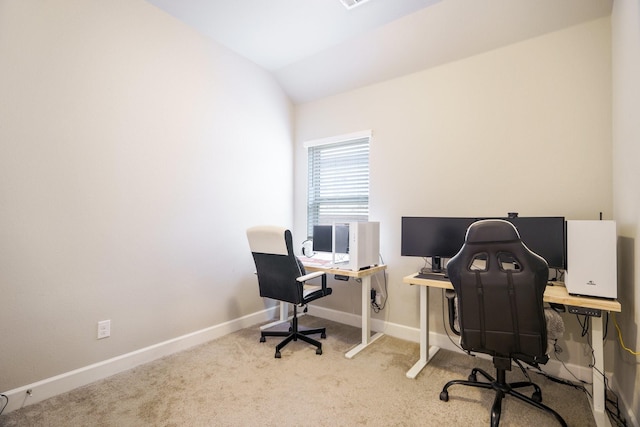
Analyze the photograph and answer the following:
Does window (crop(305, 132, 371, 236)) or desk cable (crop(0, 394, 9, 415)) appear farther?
window (crop(305, 132, 371, 236))

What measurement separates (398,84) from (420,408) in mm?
2845

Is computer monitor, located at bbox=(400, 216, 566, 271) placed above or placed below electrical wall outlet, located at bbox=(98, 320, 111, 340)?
above

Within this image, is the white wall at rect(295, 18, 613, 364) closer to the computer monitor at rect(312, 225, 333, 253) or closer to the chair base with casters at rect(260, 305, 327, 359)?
the computer monitor at rect(312, 225, 333, 253)

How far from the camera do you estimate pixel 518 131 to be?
8.21ft

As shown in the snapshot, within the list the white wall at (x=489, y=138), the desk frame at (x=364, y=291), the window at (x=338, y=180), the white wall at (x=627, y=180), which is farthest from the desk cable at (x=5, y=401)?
the white wall at (x=627, y=180)

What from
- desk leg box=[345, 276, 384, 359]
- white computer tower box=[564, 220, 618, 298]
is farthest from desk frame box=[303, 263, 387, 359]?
white computer tower box=[564, 220, 618, 298]

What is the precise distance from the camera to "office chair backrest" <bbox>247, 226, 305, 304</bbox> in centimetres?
257

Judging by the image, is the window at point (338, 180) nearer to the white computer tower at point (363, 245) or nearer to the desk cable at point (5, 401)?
the white computer tower at point (363, 245)

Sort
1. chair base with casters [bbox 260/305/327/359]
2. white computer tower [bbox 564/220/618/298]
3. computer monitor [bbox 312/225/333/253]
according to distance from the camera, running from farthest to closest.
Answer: computer monitor [bbox 312/225/333/253]
chair base with casters [bbox 260/305/327/359]
white computer tower [bbox 564/220/618/298]

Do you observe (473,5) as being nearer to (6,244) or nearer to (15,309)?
(6,244)

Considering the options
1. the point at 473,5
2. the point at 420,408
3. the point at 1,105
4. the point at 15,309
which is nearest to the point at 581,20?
the point at 473,5

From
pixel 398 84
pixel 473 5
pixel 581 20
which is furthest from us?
pixel 398 84

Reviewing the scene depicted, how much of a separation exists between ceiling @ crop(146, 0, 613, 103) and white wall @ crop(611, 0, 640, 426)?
0.51 metres

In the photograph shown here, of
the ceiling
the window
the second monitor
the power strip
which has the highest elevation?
the ceiling
